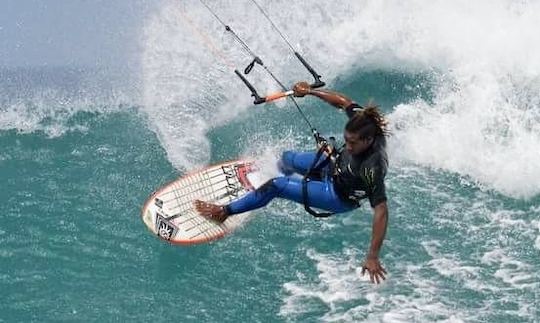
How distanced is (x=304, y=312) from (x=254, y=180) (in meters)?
2.28

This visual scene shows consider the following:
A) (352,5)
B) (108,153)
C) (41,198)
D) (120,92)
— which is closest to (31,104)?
(120,92)

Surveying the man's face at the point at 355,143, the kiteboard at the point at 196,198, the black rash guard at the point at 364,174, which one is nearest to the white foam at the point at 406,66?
the kiteboard at the point at 196,198

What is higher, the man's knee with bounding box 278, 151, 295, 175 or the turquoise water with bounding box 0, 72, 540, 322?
the man's knee with bounding box 278, 151, 295, 175

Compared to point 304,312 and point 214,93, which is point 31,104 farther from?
point 304,312

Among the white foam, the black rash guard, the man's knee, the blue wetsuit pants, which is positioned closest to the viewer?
the black rash guard

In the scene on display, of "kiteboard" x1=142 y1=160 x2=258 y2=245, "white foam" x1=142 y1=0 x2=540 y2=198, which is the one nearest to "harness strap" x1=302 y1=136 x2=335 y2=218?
"kiteboard" x1=142 y1=160 x2=258 y2=245

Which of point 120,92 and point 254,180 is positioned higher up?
point 120,92

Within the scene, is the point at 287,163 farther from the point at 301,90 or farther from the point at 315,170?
the point at 301,90

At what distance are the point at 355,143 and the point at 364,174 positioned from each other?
12.2 inches

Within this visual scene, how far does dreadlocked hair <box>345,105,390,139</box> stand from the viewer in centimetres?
617

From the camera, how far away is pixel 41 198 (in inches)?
375

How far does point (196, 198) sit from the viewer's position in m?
8.97

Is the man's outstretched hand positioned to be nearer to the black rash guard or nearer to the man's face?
the black rash guard

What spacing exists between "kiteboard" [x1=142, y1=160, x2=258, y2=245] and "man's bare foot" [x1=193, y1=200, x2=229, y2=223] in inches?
13.6
